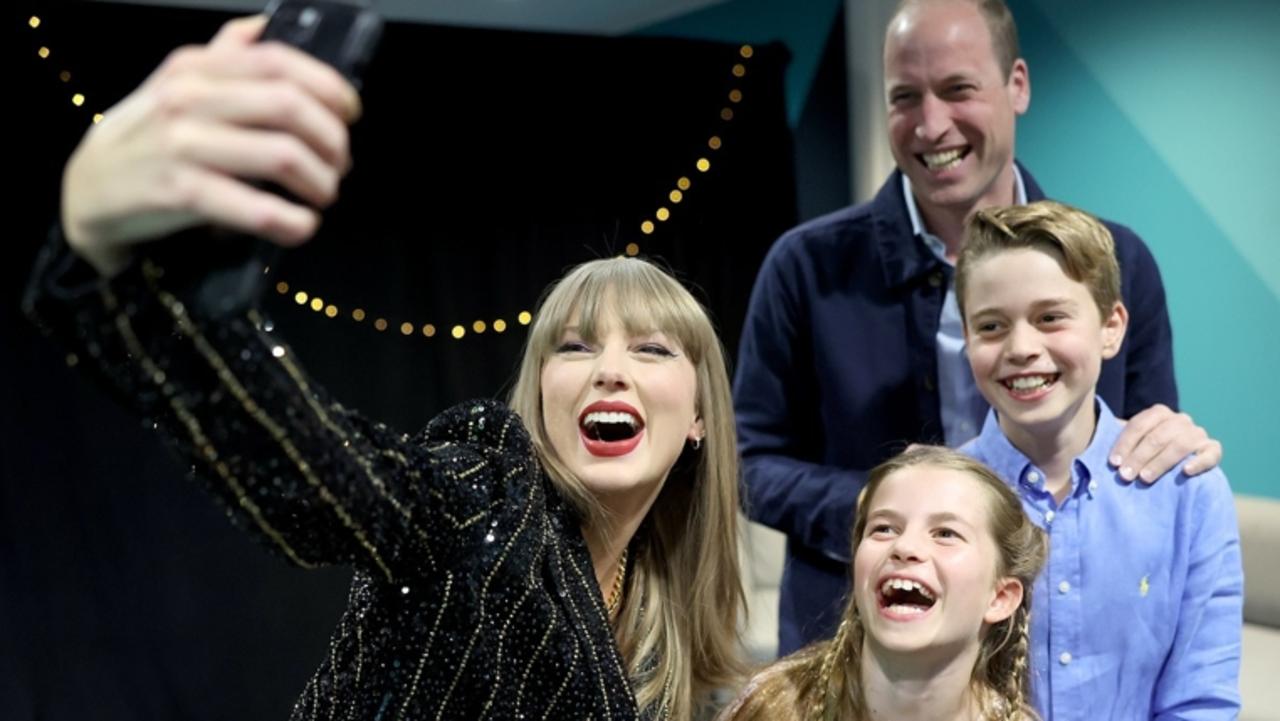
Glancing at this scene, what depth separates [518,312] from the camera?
18.4ft

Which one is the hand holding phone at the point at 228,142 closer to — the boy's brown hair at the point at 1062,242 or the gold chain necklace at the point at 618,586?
the gold chain necklace at the point at 618,586

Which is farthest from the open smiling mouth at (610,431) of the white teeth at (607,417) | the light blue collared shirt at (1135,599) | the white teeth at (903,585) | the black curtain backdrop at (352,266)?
the black curtain backdrop at (352,266)

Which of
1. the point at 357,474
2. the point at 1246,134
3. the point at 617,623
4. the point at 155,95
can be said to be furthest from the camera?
the point at 1246,134

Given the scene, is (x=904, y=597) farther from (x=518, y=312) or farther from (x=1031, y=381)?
(x=518, y=312)

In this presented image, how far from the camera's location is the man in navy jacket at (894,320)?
2209 mm

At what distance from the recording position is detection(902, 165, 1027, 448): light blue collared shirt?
7.35ft


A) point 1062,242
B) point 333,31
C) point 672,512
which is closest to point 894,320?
point 1062,242

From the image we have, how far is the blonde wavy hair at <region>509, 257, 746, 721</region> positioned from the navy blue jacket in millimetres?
325

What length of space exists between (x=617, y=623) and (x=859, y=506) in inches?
15.3

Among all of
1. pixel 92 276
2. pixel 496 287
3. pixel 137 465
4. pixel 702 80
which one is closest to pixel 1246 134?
pixel 702 80

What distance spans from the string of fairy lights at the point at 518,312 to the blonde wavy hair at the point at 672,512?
3.46 meters

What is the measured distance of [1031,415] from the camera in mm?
1931

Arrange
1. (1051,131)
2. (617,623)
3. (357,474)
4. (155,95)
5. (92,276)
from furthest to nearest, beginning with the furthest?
(1051,131) < (617,623) < (357,474) < (92,276) < (155,95)

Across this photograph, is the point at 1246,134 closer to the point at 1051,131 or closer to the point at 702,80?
the point at 1051,131
